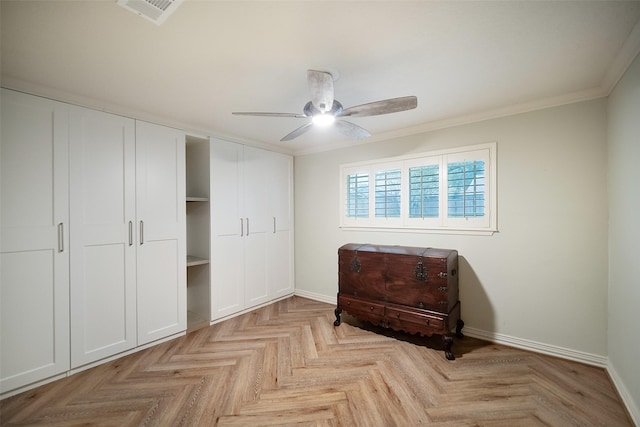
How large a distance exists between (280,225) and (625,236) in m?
3.49

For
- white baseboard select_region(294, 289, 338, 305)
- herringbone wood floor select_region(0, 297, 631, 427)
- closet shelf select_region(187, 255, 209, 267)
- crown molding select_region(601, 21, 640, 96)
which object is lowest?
herringbone wood floor select_region(0, 297, 631, 427)

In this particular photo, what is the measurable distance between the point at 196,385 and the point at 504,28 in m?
3.12

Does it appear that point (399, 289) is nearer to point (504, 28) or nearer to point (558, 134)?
point (558, 134)

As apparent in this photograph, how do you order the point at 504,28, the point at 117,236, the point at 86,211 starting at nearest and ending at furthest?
the point at 504,28
the point at 86,211
the point at 117,236

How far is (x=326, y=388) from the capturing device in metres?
1.99

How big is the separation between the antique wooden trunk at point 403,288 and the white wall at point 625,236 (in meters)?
1.08

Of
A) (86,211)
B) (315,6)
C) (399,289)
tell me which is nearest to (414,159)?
(399,289)

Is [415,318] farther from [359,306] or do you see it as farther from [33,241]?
[33,241]

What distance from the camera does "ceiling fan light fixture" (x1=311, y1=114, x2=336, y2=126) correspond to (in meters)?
1.95

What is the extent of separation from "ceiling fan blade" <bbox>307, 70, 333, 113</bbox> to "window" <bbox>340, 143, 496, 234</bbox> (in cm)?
171

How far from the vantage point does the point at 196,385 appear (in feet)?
6.70

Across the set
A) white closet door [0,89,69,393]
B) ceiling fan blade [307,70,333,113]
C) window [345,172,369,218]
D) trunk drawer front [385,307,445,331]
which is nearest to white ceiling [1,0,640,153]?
ceiling fan blade [307,70,333,113]

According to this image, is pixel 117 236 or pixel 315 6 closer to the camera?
pixel 315 6

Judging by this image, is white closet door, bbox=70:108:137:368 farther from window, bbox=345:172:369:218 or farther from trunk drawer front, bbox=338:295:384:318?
window, bbox=345:172:369:218
